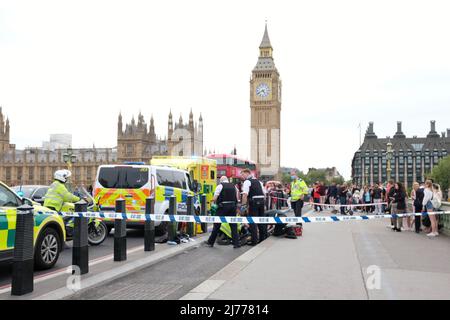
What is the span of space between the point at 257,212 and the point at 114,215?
414 centimetres

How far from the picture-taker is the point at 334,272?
7820 millimetres

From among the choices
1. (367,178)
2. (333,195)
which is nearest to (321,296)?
(333,195)

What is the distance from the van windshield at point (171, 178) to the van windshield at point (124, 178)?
1.73ft

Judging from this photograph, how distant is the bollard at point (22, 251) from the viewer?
20.9 ft

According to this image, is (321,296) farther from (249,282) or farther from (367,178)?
(367,178)

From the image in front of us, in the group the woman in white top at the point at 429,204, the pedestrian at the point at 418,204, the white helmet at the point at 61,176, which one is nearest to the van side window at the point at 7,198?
the white helmet at the point at 61,176

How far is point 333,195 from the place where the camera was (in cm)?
2955

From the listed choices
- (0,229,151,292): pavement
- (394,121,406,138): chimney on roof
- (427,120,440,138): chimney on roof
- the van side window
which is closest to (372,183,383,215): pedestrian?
(0,229,151,292): pavement

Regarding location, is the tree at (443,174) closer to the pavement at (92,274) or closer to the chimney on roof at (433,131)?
the chimney on roof at (433,131)

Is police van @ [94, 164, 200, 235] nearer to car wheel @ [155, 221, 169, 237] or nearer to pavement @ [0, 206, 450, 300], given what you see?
car wheel @ [155, 221, 169, 237]

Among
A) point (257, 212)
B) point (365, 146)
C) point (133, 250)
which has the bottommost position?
point (133, 250)

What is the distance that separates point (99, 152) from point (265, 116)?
4445cm

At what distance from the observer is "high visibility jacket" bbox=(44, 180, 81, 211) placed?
10.5 m

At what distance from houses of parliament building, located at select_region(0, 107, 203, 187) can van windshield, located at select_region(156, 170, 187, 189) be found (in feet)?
314
